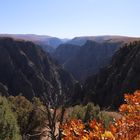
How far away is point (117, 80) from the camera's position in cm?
10100

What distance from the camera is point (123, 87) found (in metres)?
93.9

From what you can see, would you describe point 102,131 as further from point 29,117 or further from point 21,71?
point 21,71

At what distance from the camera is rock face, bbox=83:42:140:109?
301 ft

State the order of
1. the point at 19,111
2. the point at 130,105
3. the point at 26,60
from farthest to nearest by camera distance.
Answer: the point at 26,60
the point at 19,111
the point at 130,105

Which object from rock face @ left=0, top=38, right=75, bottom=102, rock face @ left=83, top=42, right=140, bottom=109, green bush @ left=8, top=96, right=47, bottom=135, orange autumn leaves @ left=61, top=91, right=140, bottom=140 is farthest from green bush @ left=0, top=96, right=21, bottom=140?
rock face @ left=0, top=38, right=75, bottom=102

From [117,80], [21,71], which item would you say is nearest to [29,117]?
[117,80]

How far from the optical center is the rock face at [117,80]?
91812 mm

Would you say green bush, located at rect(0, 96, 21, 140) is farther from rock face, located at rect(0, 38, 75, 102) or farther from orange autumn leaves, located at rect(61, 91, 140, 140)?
rock face, located at rect(0, 38, 75, 102)

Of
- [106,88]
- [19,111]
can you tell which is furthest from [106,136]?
[106,88]

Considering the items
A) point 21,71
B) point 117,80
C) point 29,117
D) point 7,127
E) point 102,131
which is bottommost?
point 21,71

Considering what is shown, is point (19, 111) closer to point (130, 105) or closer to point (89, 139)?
point (130, 105)

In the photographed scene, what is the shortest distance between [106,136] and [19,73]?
165323 millimetres

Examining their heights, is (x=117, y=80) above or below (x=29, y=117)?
below

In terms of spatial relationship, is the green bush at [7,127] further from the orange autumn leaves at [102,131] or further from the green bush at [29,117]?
the orange autumn leaves at [102,131]
